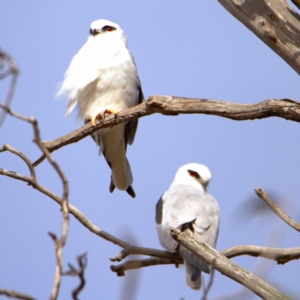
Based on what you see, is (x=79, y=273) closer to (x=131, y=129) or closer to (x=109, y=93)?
(x=109, y=93)

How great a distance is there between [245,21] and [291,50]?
38 cm

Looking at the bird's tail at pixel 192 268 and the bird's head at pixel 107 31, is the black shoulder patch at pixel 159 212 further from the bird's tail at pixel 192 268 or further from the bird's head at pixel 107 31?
the bird's head at pixel 107 31

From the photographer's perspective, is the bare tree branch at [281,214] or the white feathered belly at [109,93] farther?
the white feathered belly at [109,93]

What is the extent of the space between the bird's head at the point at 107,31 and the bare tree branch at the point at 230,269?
3.50 metres

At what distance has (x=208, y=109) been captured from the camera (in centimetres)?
373

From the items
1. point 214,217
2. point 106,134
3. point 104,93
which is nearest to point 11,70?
point 214,217

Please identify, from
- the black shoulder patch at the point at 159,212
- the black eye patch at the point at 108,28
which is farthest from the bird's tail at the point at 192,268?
the black eye patch at the point at 108,28

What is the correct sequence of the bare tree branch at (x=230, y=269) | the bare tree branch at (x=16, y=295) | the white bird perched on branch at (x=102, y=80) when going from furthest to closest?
1. the white bird perched on branch at (x=102, y=80)
2. the bare tree branch at (x=230, y=269)
3. the bare tree branch at (x=16, y=295)

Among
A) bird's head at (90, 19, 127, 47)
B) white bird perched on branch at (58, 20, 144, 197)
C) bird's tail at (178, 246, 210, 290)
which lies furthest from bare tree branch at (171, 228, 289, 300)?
bird's head at (90, 19, 127, 47)

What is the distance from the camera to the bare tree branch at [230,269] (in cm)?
279

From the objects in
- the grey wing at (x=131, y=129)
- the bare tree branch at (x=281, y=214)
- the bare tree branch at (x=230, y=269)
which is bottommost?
the bare tree branch at (x=230, y=269)

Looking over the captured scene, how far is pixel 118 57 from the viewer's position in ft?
18.7

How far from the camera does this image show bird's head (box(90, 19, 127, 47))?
19.9 ft

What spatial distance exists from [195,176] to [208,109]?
215 cm
